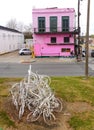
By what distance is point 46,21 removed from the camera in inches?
1515

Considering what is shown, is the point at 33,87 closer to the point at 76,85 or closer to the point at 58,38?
the point at 76,85

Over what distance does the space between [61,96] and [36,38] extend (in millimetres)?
27966

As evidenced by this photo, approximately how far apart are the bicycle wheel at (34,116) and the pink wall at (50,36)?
29.8 meters

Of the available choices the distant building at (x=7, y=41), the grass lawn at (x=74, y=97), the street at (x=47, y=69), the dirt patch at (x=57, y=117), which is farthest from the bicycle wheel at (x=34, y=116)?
the distant building at (x=7, y=41)

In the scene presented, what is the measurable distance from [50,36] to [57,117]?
2987cm

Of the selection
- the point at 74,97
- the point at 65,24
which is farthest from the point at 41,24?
the point at 74,97

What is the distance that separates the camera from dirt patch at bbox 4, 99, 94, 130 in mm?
9031

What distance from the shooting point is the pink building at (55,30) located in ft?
125

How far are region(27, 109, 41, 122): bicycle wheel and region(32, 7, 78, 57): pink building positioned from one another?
29.5 meters

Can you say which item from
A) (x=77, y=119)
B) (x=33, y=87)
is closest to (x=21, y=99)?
(x=33, y=87)

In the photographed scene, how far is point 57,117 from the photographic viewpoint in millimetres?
9734

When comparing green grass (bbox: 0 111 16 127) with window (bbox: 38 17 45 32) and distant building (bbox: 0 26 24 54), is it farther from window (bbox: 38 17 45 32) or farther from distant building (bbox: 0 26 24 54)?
distant building (bbox: 0 26 24 54)

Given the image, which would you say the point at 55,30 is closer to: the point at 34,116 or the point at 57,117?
the point at 57,117

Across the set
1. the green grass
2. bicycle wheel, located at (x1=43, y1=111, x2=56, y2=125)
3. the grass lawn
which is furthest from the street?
bicycle wheel, located at (x1=43, y1=111, x2=56, y2=125)
